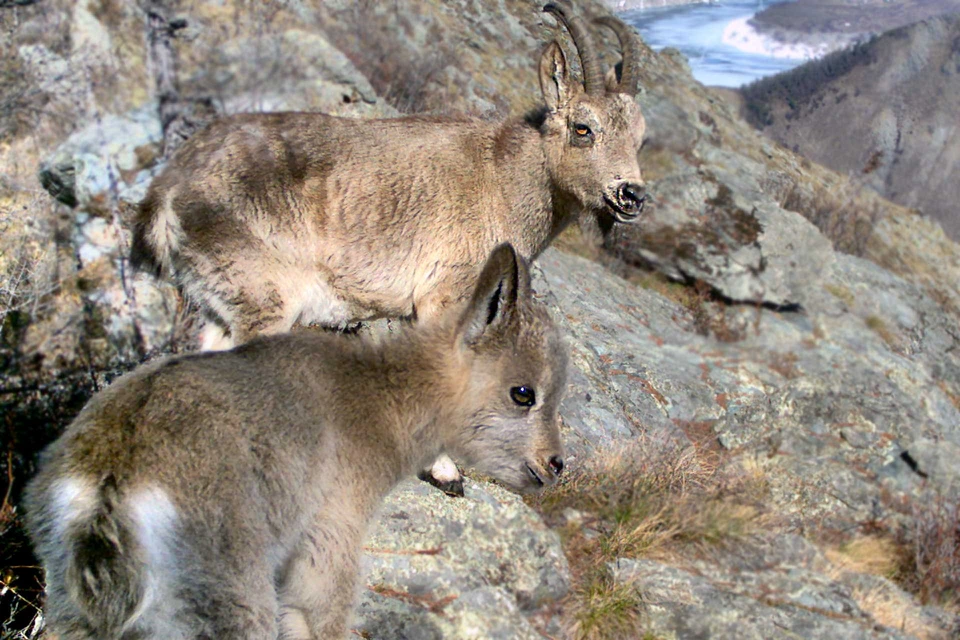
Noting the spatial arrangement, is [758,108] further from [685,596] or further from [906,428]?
[685,596]

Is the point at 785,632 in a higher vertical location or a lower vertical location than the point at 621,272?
higher

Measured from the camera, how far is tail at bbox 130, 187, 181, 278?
635 centimetres

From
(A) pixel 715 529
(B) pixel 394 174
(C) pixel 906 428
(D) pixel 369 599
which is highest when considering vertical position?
(B) pixel 394 174

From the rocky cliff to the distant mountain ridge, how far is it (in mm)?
1286

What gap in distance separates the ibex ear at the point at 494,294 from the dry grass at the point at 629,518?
12.4 feet

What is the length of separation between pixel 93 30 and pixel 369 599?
607 inches

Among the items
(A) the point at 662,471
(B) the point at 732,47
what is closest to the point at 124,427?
(A) the point at 662,471

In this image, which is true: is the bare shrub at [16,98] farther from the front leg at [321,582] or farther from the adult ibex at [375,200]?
the front leg at [321,582]

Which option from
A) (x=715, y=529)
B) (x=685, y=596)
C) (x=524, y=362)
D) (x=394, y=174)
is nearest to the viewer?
(x=524, y=362)

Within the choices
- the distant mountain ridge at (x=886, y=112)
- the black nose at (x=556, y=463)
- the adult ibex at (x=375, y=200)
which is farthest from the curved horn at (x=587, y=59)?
the distant mountain ridge at (x=886, y=112)

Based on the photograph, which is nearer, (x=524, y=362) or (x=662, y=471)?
(x=524, y=362)

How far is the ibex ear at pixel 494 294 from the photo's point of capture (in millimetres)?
4125

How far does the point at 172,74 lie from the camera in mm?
14594

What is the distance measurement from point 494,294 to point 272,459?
4.48 feet
